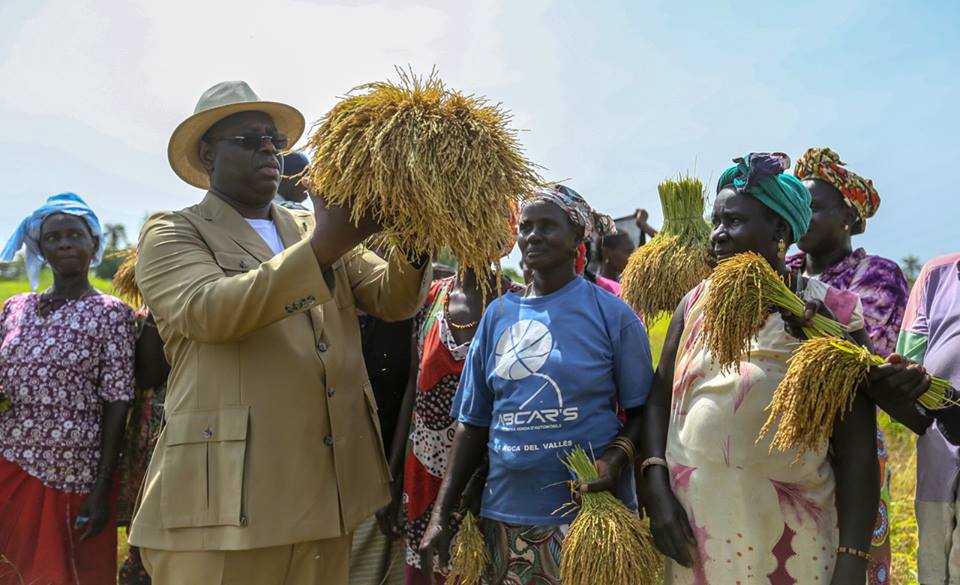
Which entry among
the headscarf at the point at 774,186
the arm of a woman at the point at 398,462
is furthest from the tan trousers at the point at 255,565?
the headscarf at the point at 774,186

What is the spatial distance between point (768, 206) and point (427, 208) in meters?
1.26

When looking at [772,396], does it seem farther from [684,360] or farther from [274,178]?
[274,178]

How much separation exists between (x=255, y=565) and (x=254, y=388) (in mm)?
613

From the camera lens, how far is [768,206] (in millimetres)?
2850

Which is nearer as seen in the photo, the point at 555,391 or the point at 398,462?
the point at 555,391

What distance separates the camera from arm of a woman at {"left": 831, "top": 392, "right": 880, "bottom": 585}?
2.51 m

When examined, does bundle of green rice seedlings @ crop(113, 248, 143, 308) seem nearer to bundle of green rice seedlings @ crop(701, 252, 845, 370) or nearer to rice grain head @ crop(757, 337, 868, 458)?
bundle of green rice seedlings @ crop(701, 252, 845, 370)

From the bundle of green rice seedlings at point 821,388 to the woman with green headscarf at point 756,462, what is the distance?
0.51 ft

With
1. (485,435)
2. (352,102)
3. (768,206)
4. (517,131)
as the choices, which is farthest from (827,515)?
A: (352,102)

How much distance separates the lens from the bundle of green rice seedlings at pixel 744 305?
A: 247cm

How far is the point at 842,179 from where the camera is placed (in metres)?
3.89

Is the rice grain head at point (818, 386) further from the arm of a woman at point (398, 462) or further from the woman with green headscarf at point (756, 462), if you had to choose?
the arm of a woman at point (398, 462)

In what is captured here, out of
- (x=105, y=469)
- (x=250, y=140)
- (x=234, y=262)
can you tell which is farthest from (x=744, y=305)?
(x=105, y=469)

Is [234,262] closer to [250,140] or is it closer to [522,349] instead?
[250,140]
